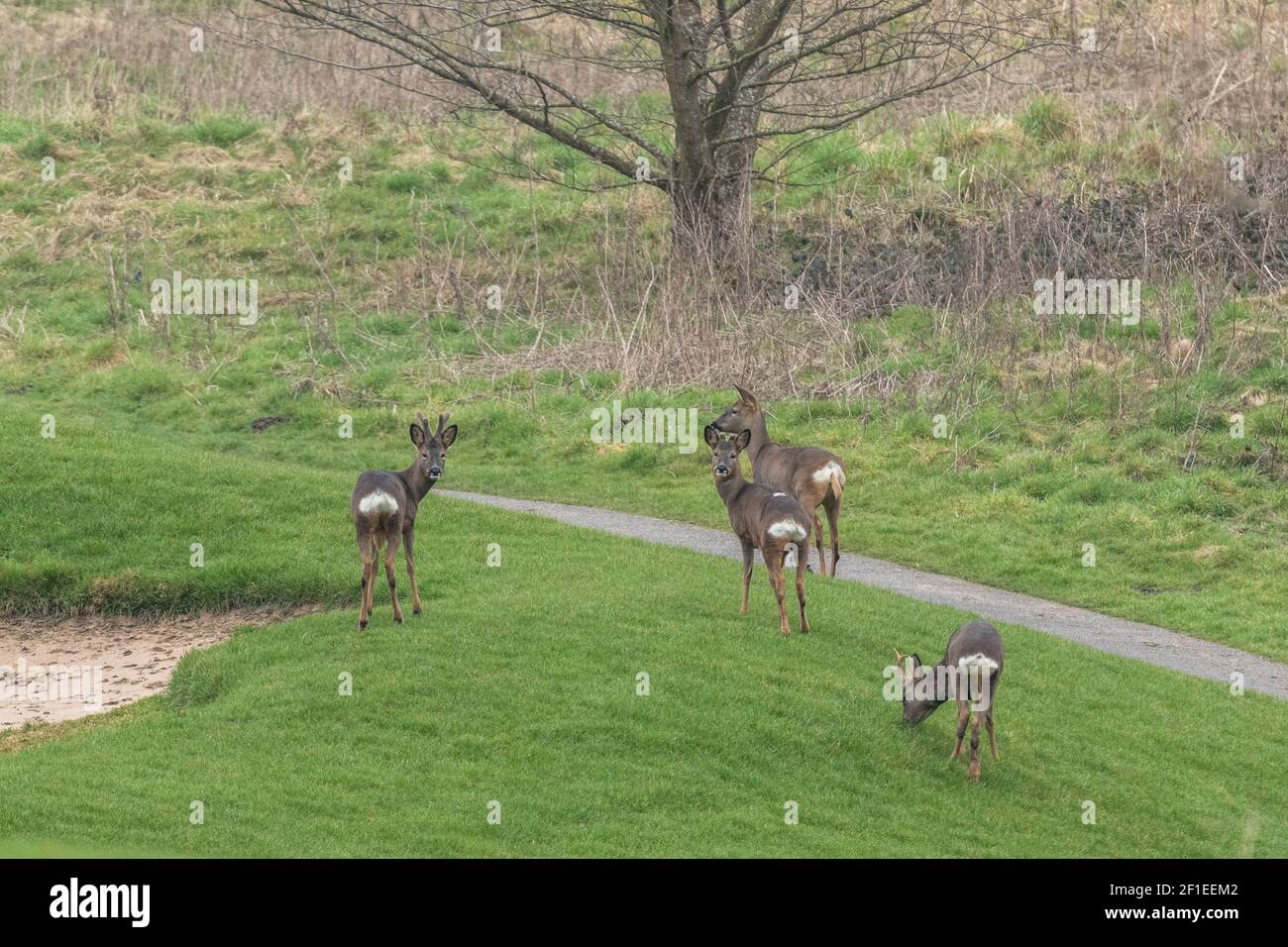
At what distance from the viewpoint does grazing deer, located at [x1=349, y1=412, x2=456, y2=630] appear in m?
13.1

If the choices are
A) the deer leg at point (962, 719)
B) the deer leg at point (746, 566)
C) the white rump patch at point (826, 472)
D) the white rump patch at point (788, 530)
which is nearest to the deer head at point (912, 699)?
the deer leg at point (962, 719)

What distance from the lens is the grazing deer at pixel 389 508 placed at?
13.1 meters

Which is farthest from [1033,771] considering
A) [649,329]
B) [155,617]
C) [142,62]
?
[142,62]

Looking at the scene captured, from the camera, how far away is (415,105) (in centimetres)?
4006

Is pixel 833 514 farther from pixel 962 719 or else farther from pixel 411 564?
pixel 962 719

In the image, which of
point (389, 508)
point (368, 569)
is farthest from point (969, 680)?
point (368, 569)

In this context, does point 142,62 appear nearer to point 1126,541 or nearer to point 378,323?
point 378,323

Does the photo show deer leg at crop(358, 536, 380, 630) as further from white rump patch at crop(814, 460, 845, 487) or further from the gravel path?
the gravel path

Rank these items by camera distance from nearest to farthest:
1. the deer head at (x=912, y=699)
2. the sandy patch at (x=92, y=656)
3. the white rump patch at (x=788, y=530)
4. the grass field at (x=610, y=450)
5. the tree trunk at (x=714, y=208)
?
1. the grass field at (x=610, y=450)
2. the deer head at (x=912, y=699)
3. the white rump patch at (x=788, y=530)
4. the sandy patch at (x=92, y=656)
5. the tree trunk at (x=714, y=208)

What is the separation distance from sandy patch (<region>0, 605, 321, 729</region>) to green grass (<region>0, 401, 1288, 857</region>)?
0.42 metres

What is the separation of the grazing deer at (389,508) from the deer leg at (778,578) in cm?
283

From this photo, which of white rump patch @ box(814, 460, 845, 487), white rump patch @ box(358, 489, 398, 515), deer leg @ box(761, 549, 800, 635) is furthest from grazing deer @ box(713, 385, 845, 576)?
white rump patch @ box(358, 489, 398, 515)

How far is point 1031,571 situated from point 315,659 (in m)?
9.57

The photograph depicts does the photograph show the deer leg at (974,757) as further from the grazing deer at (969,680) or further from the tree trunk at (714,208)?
the tree trunk at (714,208)
